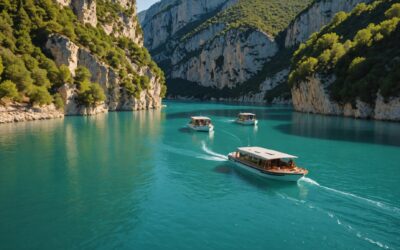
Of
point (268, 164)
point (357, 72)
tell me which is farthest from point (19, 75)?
point (357, 72)

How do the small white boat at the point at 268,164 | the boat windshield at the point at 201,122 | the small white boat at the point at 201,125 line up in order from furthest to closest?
the boat windshield at the point at 201,122 → the small white boat at the point at 201,125 → the small white boat at the point at 268,164

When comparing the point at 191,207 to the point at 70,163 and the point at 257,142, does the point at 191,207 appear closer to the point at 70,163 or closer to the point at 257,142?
the point at 70,163

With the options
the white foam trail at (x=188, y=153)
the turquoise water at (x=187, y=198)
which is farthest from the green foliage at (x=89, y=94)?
the white foam trail at (x=188, y=153)

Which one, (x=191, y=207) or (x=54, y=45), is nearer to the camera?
(x=191, y=207)

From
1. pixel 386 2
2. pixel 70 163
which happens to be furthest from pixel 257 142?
pixel 386 2

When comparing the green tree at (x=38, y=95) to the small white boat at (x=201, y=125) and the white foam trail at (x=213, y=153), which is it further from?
the white foam trail at (x=213, y=153)

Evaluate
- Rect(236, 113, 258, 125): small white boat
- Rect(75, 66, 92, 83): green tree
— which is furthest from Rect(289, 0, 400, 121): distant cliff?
Rect(75, 66, 92, 83): green tree
